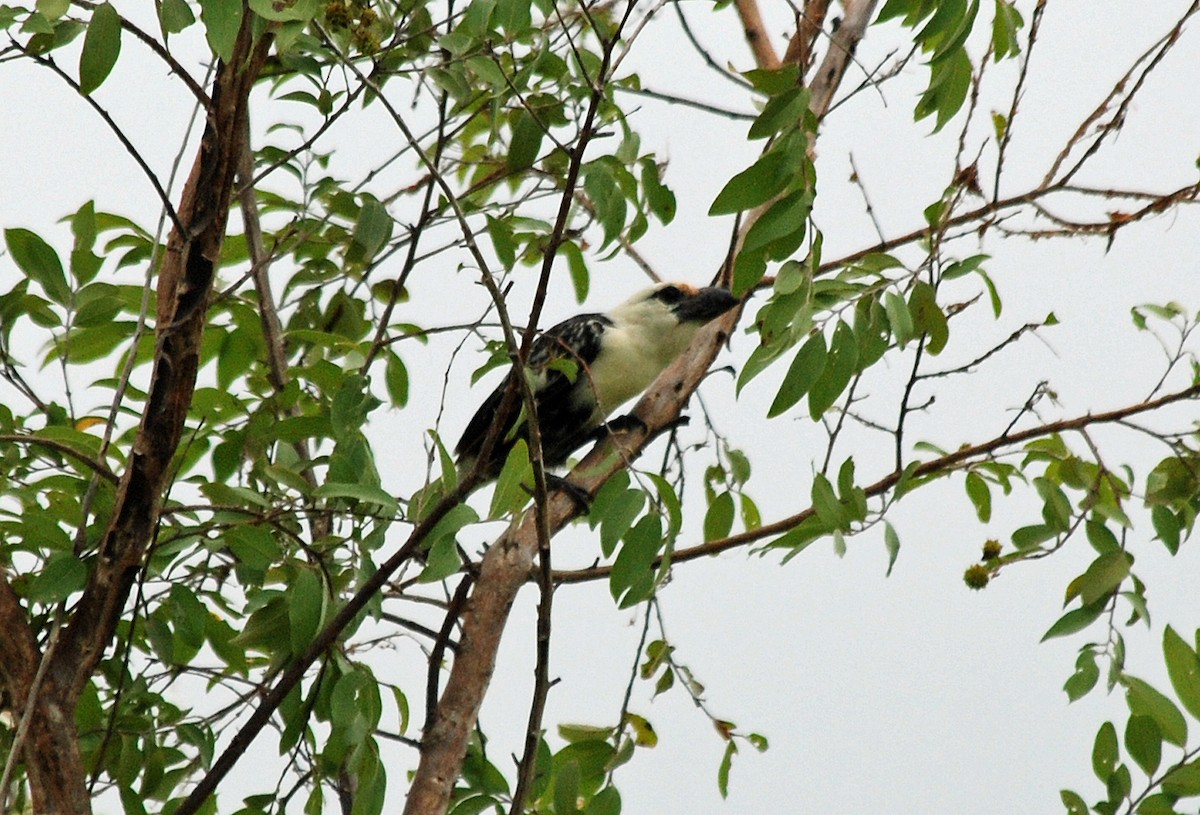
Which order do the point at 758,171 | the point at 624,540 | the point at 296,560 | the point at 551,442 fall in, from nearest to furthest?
the point at 758,171 → the point at 624,540 → the point at 296,560 → the point at 551,442

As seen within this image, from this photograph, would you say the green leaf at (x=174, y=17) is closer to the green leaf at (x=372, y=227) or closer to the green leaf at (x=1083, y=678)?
the green leaf at (x=372, y=227)

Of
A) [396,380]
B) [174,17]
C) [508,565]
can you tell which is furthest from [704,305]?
[174,17]

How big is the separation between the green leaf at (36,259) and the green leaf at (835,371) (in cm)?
115

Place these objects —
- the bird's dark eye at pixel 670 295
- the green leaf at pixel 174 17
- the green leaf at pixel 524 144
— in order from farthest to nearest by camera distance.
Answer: the bird's dark eye at pixel 670 295 < the green leaf at pixel 524 144 < the green leaf at pixel 174 17

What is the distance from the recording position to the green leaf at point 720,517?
6.97 ft

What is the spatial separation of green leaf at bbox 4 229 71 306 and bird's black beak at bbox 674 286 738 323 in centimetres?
141

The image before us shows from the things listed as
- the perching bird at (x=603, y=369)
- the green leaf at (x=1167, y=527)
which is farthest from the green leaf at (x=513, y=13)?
the perching bird at (x=603, y=369)

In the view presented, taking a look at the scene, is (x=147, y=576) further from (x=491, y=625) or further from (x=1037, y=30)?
(x=1037, y=30)

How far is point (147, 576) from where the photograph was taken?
1.93 metres

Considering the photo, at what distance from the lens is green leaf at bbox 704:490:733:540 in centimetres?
212

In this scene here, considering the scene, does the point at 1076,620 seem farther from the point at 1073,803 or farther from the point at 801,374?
the point at 801,374

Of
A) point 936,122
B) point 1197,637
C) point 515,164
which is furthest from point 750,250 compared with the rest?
point 1197,637

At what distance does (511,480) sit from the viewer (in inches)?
62.5

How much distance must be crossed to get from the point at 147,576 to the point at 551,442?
179 centimetres
